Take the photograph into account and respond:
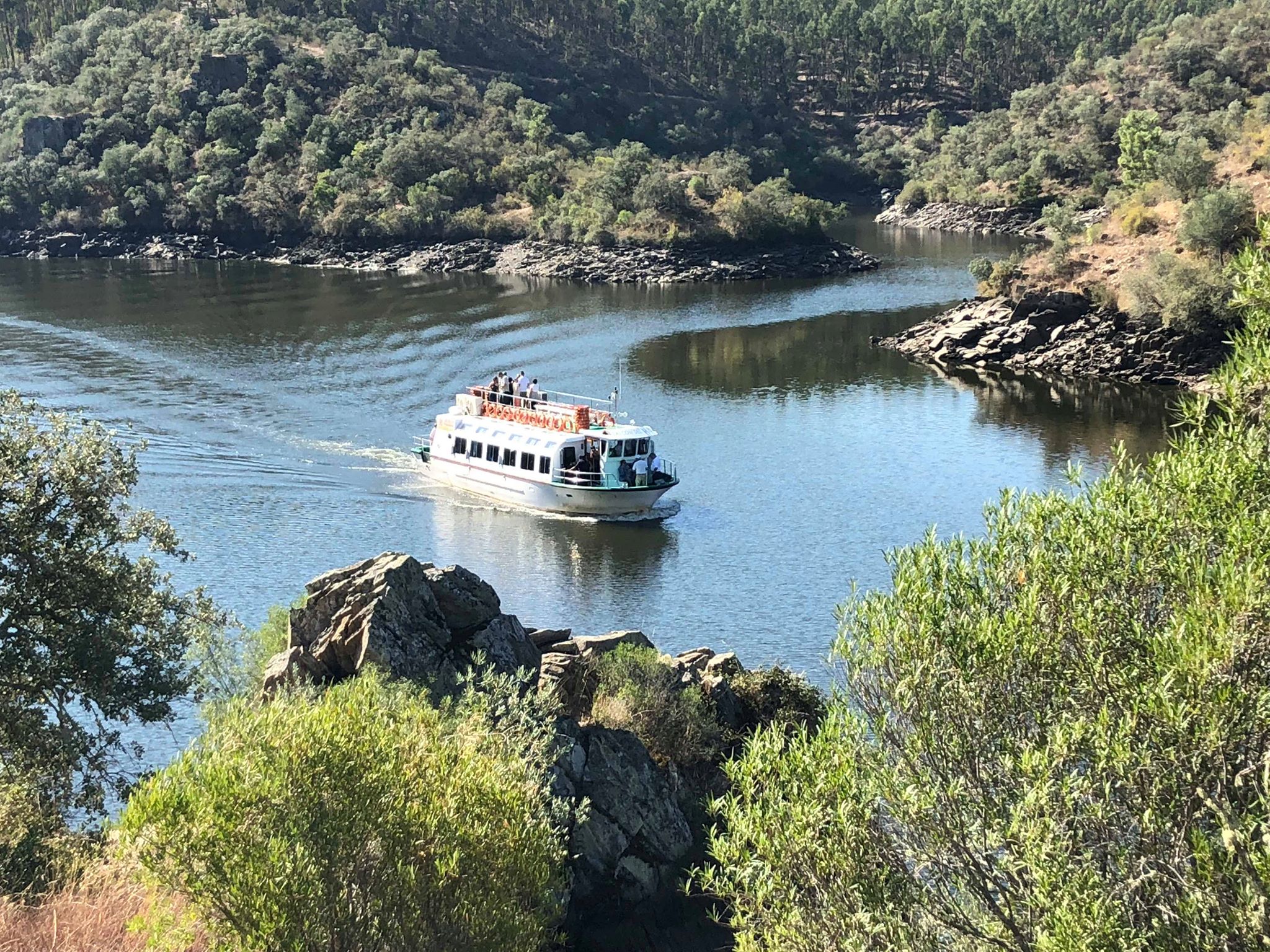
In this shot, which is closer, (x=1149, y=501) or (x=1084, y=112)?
(x=1149, y=501)

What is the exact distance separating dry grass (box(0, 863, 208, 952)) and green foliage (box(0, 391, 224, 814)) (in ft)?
16.0

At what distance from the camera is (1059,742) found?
15.7 meters

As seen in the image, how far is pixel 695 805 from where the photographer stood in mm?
30828

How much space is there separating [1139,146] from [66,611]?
123507 mm

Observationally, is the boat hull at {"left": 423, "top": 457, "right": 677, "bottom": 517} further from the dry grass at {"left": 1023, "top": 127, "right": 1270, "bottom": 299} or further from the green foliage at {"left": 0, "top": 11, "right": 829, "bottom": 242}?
the green foliage at {"left": 0, "top": 11, "right": 829, "bottom": 242}

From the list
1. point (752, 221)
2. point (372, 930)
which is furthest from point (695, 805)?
point (752, 221)

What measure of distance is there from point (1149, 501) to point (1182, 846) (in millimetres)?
4367

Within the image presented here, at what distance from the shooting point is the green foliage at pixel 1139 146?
354 ft

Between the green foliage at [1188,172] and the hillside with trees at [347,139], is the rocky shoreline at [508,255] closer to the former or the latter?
the hillside with trees at [347,139]

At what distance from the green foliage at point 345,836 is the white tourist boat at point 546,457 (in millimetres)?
37401

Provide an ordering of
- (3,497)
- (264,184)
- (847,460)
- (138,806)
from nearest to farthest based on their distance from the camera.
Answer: (138,806) < (3,497) < (847,460) < (264,184)

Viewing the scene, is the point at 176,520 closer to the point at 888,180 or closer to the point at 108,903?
the point at 108,903

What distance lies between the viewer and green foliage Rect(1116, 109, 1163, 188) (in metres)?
108

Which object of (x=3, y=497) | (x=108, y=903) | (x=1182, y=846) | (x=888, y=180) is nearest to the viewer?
(x=1182, y=846)
